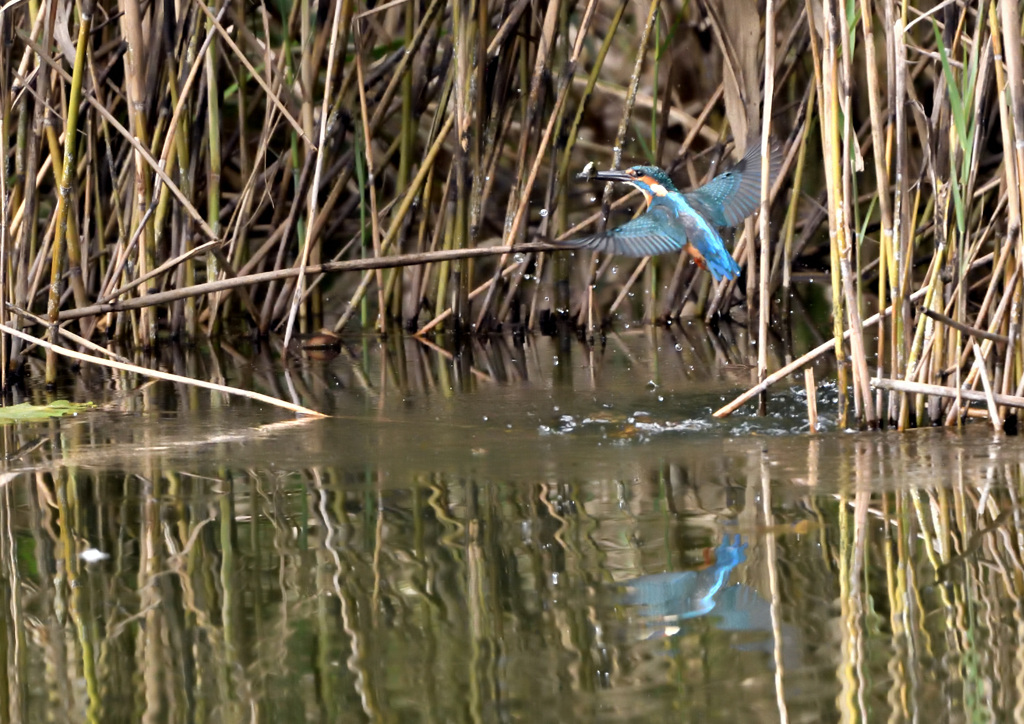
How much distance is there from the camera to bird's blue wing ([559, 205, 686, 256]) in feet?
9.80

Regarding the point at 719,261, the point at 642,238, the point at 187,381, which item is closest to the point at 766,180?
the point at 642,238

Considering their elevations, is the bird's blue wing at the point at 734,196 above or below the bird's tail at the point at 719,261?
above

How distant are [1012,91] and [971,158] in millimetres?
132

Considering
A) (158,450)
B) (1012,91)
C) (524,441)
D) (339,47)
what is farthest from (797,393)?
(339,47)

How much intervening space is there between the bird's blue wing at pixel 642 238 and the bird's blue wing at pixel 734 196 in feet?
0.53

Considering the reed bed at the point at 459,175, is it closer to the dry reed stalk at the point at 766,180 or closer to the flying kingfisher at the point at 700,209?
the dry reed stalk at the point at 766,180

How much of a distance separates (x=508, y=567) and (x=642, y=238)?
4.33 ft

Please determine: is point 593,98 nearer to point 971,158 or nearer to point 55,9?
point 55,9

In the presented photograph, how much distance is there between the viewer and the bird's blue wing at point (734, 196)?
331 cm

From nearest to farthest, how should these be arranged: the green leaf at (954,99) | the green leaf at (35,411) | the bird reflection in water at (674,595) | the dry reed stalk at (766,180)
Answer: the bird reflection in water at (674,595)
the green leaf at (954,99)
the dry reed stalk at (766,180)
the green leaf at (35,411)

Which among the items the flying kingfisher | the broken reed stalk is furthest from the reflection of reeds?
the flying kingfisher

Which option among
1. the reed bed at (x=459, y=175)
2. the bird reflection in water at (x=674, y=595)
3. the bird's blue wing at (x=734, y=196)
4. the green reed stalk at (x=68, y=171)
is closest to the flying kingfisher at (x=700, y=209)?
the bird's blue wing at (x=734, y=196)

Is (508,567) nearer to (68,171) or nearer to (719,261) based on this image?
(719,261)

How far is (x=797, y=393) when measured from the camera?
10.4 ft
